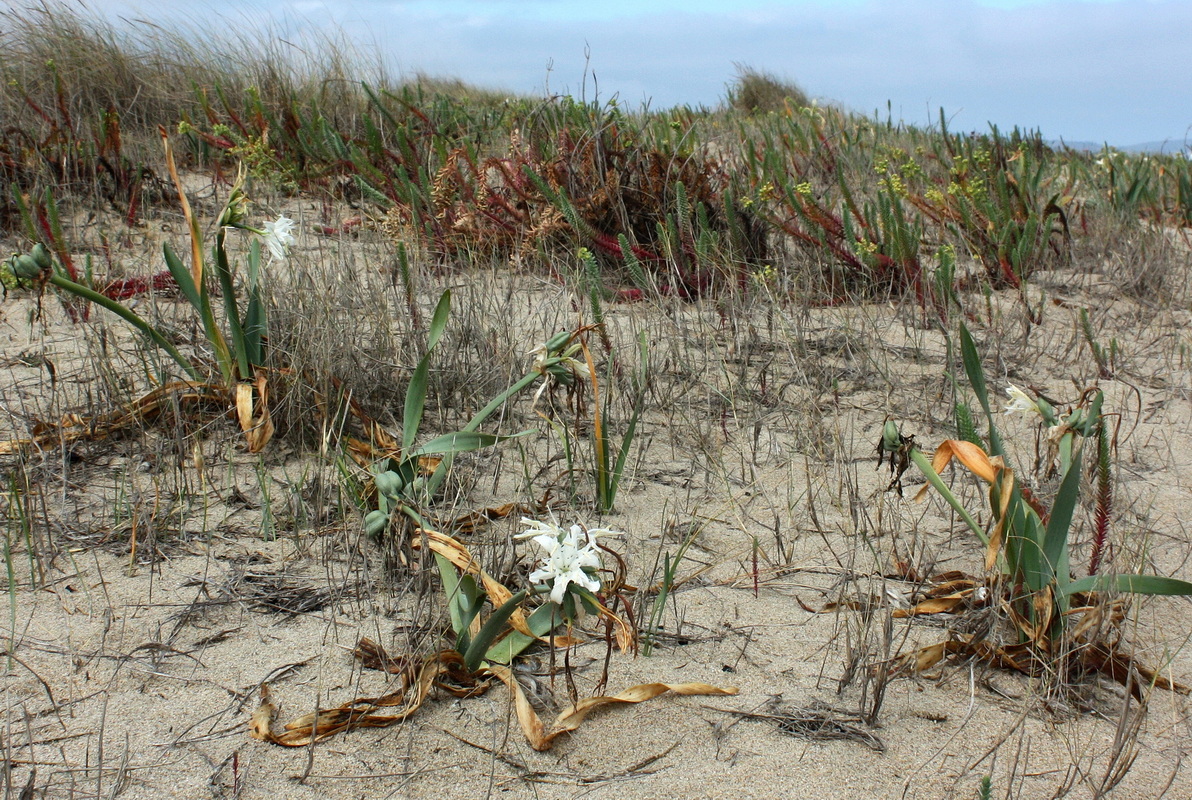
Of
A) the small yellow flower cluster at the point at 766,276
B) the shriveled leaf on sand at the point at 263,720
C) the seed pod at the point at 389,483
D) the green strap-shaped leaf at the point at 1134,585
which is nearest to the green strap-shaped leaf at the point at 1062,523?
the green strap-shaped leaf at the point at 1134,585

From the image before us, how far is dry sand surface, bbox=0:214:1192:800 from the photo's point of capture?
1.33 metres

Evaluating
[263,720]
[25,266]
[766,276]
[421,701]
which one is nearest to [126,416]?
[25,266]

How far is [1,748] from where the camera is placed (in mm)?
1258

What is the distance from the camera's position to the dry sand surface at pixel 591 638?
1333 mm

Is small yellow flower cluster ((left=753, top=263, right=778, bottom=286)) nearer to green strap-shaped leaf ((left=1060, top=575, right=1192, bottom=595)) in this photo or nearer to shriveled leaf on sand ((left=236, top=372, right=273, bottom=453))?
shriveled leaf on sand ((left=236, top=372, right=273, bottom=453))

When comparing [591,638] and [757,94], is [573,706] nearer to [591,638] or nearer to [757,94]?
[591,638]

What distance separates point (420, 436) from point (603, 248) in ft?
4.79

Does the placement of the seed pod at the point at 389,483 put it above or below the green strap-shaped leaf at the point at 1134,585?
above

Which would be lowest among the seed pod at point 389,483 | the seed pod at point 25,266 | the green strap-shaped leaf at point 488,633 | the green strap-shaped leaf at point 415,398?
the green strap-shaped leaf at point 488,633

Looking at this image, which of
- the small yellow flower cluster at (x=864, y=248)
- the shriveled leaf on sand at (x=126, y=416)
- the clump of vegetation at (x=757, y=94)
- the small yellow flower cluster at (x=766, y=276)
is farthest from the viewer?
the clump of vegetation at (x=757, y=94)

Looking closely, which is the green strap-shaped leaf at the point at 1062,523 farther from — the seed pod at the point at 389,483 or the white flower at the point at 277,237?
the white flower at the point at 277,237

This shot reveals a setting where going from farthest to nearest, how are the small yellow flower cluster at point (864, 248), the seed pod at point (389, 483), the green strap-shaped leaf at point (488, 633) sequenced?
the small yellow flower cluster at point (864, 248) < the seed pod at point (389, 483) < the green strap-shaped leaf at point (488, 633)

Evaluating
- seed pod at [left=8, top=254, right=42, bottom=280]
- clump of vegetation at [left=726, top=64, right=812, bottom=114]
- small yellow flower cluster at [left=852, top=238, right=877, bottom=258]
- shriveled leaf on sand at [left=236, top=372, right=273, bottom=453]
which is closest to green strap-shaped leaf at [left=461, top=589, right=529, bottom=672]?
shriveled leaf on sand at [left=236, top=372, right=273, bottom=453]

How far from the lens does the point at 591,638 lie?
1.65 meters
